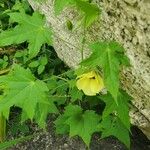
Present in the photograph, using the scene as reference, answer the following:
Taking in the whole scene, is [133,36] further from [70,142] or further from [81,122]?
[70,142]

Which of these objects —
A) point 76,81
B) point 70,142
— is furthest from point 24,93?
point 70,142

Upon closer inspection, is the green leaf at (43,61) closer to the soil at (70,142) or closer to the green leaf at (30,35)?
the soil at (70,142)

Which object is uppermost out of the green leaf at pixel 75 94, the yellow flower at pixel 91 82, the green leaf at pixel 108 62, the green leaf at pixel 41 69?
the green leaf at pixel 108 62

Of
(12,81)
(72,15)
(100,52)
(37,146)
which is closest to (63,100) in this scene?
(37,146)

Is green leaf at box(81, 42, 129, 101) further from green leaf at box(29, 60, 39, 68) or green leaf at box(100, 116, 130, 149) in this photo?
green leaf at box(29, 60, 39, 68)

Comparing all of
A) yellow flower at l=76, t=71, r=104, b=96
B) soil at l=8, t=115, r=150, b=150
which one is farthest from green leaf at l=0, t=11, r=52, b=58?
soil at l=8, t=115, r=150, b=150

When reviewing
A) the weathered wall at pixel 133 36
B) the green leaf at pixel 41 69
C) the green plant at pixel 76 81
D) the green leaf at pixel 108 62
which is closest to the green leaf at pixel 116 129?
the green plant at pixel 76 81
